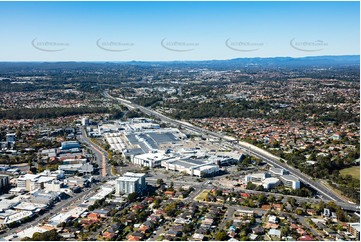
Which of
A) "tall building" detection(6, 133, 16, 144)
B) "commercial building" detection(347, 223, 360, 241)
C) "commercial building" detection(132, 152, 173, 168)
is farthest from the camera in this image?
"tall building" detection(6, 133, 16, 144)

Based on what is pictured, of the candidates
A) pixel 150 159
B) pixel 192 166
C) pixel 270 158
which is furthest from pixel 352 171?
pixel 150 159

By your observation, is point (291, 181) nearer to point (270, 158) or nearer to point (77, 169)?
point (270, 158)

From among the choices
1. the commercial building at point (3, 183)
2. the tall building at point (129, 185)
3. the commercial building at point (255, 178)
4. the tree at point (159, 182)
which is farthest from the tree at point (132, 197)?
the commercial building at point (3, 183)

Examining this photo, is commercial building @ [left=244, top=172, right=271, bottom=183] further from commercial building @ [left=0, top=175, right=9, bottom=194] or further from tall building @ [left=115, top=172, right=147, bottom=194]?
commercial building @ [left=0, top=175, right=9, bottom=194]

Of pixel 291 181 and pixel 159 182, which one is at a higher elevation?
pixel 291 181

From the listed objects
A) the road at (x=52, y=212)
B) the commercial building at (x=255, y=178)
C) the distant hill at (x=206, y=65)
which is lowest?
the road at (x=52, y=212)

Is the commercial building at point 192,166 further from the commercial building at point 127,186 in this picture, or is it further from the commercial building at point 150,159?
the commercial building at point 127,186

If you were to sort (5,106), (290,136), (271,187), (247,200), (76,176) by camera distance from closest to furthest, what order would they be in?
(247,200) < (271,187) < (76,176) < (290,136) < (5,106)

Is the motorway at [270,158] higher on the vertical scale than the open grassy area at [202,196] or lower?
higher

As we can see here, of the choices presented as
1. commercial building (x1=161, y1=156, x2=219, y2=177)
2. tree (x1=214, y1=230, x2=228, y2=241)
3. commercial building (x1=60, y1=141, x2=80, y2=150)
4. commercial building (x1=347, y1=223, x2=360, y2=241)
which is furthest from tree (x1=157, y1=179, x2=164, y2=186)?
commercial building (x1=60, y1=141, x2=80, y2=150)

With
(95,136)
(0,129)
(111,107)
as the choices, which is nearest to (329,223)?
(95,136)

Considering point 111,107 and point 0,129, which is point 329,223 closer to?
point 0,129
